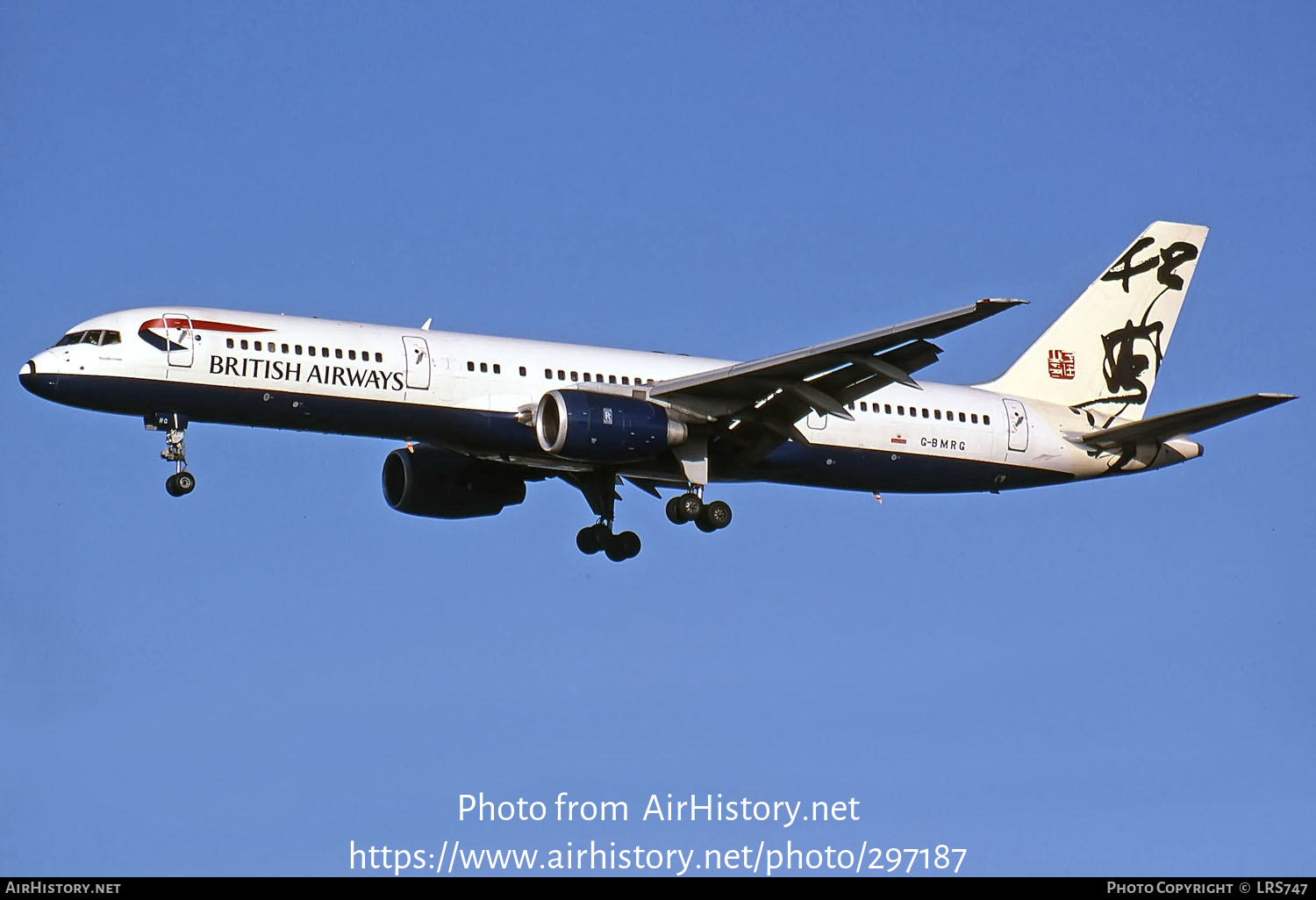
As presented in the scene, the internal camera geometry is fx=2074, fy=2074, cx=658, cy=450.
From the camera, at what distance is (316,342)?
48.2 m

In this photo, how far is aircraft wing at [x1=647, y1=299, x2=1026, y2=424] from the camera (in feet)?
149

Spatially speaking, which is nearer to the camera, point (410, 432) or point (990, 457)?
point (410, 432)

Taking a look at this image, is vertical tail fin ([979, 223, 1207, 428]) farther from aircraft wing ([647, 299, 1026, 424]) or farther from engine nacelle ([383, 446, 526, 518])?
engine nacelle ([383, 446, 526, 518])

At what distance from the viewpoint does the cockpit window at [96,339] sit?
47156 millimetres

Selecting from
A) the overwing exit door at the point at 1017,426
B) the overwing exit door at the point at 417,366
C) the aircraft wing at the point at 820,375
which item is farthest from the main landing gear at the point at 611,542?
the overwing exit door at the point at 1017,426

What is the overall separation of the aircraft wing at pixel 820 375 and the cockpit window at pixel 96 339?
12.6 meters

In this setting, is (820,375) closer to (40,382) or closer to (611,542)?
(611,542)

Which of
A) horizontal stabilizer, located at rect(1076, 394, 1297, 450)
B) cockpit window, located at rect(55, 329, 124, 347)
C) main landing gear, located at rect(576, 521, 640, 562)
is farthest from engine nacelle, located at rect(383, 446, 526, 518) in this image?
horizontal stabilizer, located at rect(1076, 394, 1297, 450)

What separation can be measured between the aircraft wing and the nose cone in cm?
1382

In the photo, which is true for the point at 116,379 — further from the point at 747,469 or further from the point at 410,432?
the point at 747,469

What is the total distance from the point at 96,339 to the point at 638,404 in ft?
41.3
